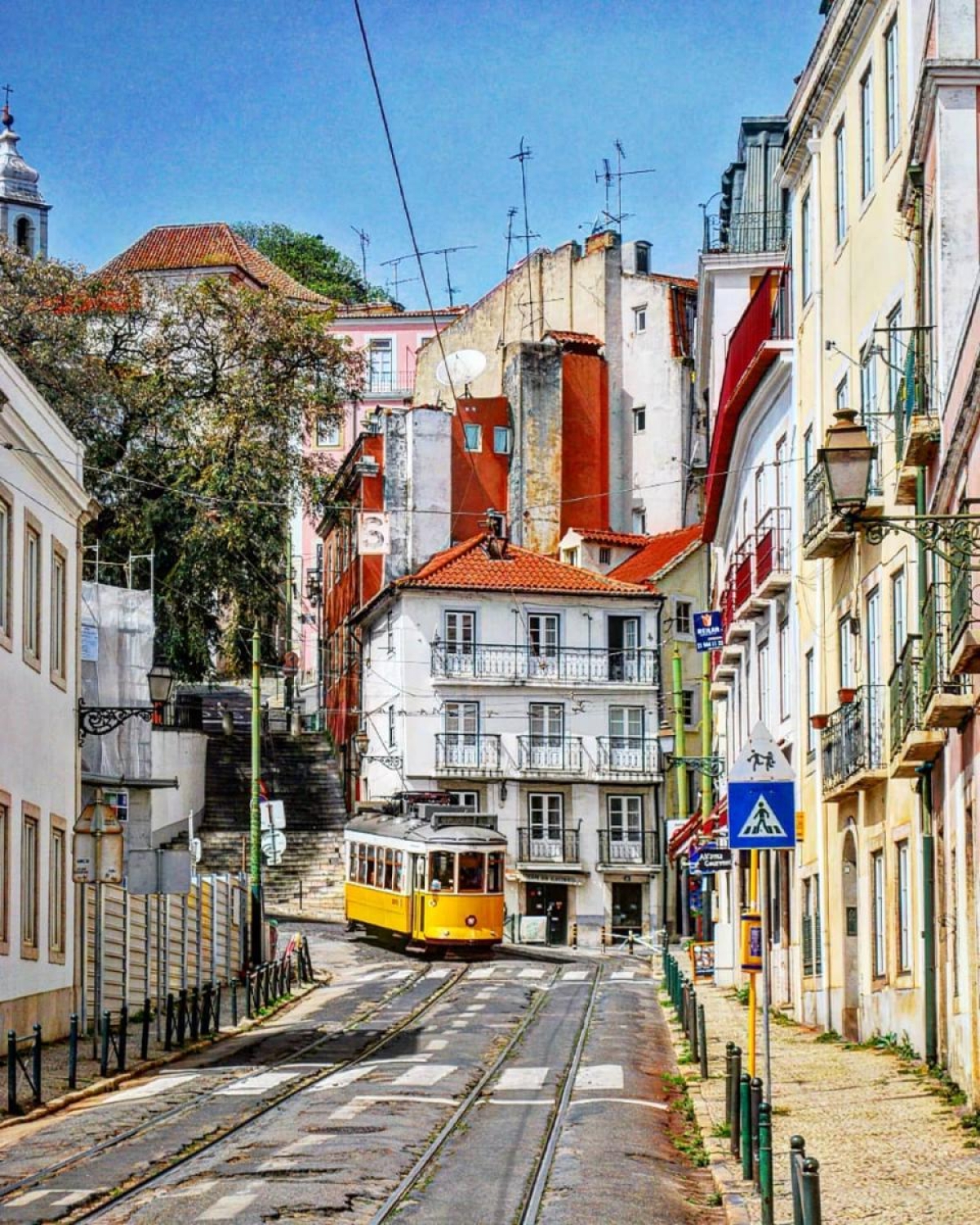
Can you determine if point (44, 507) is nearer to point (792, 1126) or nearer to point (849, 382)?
point (849, 382)

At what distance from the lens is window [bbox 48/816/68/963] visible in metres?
27.8

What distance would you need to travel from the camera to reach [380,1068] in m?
23.0

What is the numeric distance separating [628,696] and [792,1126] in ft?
159

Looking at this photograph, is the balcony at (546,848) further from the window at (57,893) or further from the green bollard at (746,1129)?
the green bollard at (746,1129)

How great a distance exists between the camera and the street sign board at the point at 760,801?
14.7 meters

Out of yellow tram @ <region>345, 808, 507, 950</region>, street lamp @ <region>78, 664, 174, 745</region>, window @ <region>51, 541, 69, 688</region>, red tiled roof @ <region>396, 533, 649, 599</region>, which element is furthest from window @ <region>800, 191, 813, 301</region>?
red tiled roof @ <region>396, 533, 649, 599</region>

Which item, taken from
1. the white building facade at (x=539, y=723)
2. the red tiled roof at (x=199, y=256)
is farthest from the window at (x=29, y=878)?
the red tiled roof at (x=199, y=256)

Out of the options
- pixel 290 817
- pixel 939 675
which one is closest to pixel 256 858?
pixel 290 817

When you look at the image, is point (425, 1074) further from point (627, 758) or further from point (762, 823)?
point (627, 758)

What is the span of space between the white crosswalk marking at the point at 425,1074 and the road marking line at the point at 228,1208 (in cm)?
773

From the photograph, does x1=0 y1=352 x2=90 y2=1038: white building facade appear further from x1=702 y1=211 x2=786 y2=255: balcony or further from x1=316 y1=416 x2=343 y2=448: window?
x1=316 y1=416 x2=343 y2=448: window

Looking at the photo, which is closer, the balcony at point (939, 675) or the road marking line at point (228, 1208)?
the road marking line at point (228, 1208)

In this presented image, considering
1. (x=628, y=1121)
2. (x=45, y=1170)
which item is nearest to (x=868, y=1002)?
(x=628, y=1121)

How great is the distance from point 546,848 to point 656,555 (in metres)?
10.8
